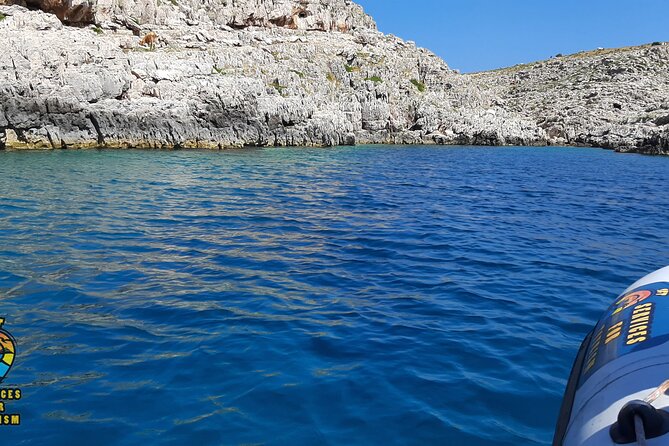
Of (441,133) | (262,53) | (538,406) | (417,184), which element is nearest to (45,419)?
(538,406)

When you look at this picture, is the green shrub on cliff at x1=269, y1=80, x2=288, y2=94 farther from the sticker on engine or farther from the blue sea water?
the sticker on engine

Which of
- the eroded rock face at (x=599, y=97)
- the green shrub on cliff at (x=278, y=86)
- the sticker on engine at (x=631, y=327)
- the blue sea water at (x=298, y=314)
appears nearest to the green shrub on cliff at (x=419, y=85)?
the eroded rock face at (x=599, y=97)

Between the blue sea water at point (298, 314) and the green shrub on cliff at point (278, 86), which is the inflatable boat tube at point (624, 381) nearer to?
the blue sea water at point (298, 314)

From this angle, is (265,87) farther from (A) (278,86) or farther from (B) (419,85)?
(B) (419,85)

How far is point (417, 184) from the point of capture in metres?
25.6

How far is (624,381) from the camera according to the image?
3.62 m

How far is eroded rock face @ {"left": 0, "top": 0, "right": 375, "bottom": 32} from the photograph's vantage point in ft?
171

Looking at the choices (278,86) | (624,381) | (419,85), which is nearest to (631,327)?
(624,381)

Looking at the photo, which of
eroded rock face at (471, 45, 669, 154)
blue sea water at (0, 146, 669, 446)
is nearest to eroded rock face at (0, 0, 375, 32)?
eroded rock face at (471, 45, 669, 154)

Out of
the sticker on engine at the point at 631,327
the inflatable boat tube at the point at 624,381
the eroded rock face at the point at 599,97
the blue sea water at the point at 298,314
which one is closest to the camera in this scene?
the inflatable boat tube at the point at 624,381

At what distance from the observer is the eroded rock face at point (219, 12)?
5209 centimetres

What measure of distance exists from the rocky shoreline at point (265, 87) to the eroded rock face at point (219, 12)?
18cm

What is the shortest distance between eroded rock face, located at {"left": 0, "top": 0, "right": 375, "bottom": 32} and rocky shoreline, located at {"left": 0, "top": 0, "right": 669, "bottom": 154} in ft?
0.59

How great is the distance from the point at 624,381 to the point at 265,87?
169ft
